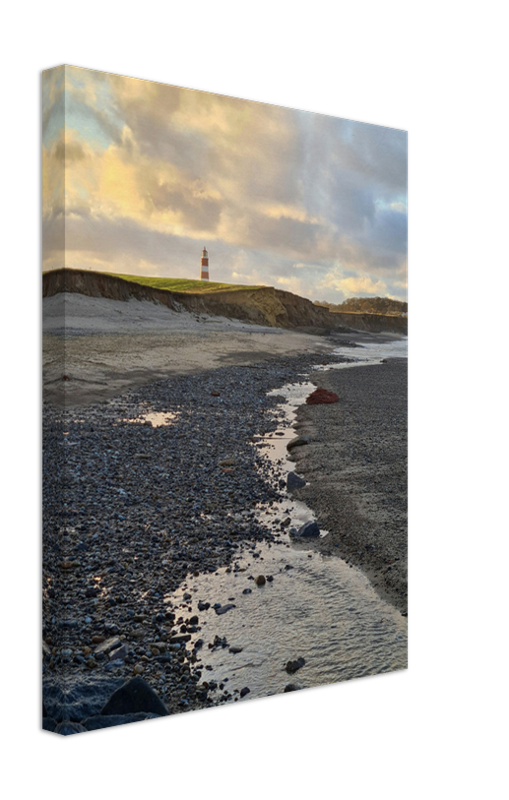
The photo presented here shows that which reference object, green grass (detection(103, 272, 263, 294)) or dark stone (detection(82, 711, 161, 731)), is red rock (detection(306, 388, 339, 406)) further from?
dark stone (detection(82, 711, 161, 731))

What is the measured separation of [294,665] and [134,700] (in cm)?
57

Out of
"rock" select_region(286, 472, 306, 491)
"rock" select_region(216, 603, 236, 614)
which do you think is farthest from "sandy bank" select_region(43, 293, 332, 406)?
"rock" select_region(216, 603, 236, 614)

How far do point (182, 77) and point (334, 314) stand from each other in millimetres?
1048

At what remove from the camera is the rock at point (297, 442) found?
235 cm

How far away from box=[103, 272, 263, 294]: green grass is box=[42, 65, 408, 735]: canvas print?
0.01 metres

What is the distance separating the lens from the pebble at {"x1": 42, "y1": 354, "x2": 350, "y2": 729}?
1.88 meters

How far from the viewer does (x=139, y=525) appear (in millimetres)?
1997

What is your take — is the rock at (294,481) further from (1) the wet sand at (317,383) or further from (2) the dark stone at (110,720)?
(2) the dark stone at (110,720)
